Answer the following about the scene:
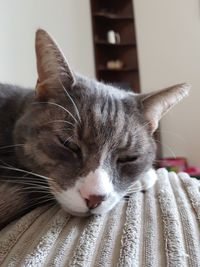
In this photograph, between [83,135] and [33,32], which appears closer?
[83,135]

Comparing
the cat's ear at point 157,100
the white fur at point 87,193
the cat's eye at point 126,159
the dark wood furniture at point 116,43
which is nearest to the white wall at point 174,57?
the dark wood furniture at point 116,43

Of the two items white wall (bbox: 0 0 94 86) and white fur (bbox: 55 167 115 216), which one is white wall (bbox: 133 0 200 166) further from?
white fur (bbox: 55 167 115 216)

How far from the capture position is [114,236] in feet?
1.76

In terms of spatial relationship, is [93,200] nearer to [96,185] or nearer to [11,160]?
[96,185]

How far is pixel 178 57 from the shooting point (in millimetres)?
3074

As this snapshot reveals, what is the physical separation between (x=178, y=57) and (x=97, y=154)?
102 inches

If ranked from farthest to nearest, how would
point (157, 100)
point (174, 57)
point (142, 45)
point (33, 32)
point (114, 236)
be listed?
point (142, 45) < point (174, 57) < point (33, 32) < point (157, 100) < point (114, 236)

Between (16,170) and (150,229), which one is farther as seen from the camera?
(16,170)

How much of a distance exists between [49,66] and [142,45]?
263 cm

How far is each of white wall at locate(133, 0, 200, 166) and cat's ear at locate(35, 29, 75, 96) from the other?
232cm

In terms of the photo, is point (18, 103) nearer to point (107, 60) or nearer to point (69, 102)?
point (69, 102)

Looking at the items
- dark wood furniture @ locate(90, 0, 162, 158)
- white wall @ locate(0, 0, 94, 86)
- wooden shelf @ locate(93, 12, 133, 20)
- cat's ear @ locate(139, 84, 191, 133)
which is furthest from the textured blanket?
wooden shelf @ locate(93, 12, 133, 20)

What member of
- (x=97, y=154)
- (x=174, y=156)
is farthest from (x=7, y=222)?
(x=174, y=156)

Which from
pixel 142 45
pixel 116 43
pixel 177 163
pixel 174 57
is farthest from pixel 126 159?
pixel 116 43
